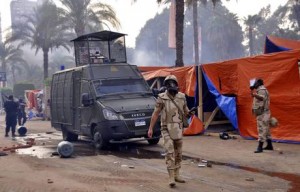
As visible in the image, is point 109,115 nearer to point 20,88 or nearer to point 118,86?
point 118,86

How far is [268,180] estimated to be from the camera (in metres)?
6.92

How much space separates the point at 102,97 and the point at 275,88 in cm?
484

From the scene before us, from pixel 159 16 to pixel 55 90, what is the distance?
74.2 meters

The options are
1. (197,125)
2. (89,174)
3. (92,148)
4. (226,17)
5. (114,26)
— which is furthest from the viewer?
(226,17)

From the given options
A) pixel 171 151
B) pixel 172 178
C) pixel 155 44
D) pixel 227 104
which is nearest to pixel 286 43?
pixel 227 104

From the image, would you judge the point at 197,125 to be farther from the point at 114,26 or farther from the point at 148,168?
the point at 114,26

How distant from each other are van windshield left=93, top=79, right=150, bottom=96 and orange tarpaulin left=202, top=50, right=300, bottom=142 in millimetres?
3014

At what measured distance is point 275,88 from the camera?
1134 cm

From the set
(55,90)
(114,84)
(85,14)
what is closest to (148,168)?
(114,84)

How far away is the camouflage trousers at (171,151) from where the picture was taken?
21.4 feet

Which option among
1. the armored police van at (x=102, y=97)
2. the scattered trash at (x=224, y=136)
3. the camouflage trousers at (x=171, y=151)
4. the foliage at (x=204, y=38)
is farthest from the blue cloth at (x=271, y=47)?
the foliage at (x=204, y=38)

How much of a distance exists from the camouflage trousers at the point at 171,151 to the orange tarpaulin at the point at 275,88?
5.31 metres

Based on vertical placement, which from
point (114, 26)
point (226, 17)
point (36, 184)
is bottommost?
point (36, 184)

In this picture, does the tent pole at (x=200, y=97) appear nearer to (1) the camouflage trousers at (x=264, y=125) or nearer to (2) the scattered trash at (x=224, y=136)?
(2) the scattered trash at (x=224, y=136)
